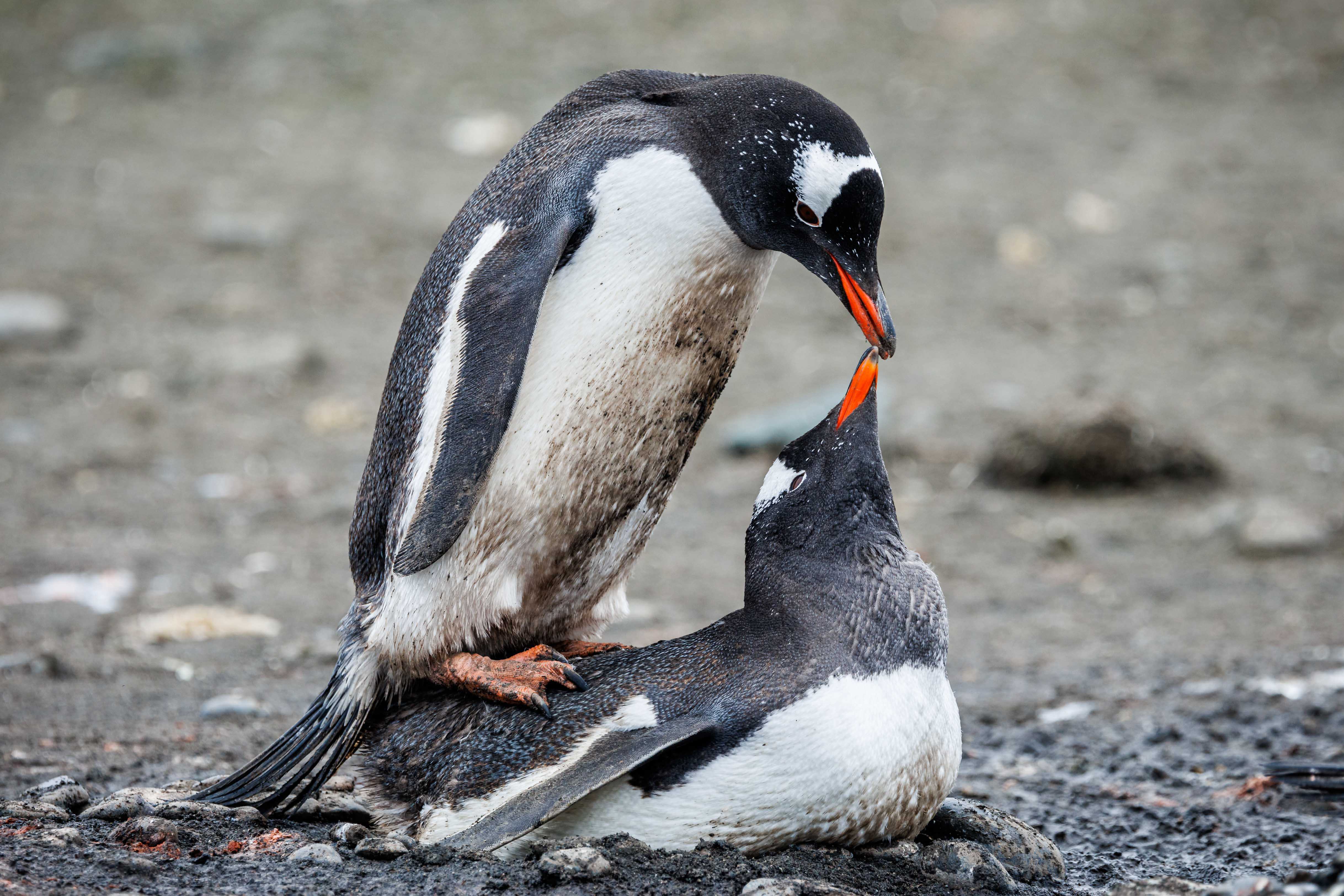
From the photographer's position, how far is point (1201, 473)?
6.46 metres

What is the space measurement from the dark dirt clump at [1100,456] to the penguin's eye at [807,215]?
3.94 m

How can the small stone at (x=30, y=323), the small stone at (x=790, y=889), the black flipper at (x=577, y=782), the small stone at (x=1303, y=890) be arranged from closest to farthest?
the small stone at (x=1303, y=890) → the small stone at (x=790, y=889) → the black flipper at (x=577, y=782) → the small stone at (x=30, y=323)

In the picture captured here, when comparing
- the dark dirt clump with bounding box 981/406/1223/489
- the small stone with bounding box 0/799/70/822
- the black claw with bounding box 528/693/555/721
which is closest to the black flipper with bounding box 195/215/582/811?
the black claw with bounding box 528/693/555/721

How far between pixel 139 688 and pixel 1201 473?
15.4 ft

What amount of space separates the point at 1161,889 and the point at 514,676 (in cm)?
122

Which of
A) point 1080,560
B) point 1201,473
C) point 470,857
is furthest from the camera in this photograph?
point 1201,473

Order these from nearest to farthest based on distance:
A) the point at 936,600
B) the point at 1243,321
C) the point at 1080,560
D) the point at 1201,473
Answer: the point at 936,600 → the point at 1080,560 → the point at 1201,473 → the point at 1243,321

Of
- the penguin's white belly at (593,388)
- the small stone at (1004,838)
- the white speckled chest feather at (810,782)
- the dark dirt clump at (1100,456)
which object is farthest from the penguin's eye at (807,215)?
the dark dirt clump at (1100,456)

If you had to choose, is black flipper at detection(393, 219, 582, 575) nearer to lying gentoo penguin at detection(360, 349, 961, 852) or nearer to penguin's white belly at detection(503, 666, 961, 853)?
lying gentoo penguin at detection(360, 349, 961, 852)

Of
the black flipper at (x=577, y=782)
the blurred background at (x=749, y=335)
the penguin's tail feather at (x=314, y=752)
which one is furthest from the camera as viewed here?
the blurred background at (x=749, y=335)

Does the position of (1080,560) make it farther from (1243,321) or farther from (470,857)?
(470,857)

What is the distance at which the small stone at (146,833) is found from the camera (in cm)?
254

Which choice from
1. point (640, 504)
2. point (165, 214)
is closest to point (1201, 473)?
point (640, 504)

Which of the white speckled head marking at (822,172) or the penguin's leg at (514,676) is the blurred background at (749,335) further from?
the white speckled head marking at (822,172)
